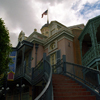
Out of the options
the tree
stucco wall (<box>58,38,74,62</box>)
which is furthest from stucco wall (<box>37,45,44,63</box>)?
the tree

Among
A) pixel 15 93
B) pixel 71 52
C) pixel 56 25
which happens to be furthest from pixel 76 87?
pixel 15 93

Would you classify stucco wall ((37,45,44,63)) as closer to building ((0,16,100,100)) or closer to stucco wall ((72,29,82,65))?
building ((0,16,100,100))

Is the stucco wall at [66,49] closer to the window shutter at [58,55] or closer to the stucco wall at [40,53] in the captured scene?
the window shutter at [58,55]

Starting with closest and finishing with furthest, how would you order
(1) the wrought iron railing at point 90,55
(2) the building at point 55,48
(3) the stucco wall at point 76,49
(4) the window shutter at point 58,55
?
(1) the wrought iron railing at point 90,55 < (2) the building at point 55,48 < (4) the window shutter at point 58,55 < (3) the stucco wall at point 76,49

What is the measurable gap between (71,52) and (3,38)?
6918 mm

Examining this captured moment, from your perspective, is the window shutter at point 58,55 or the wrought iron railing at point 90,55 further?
the window shutter at point 58,55

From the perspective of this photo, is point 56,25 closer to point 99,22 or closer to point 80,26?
point 80,26

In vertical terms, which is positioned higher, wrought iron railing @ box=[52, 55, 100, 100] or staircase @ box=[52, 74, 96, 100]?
wrought iron railing @ box=[52, 55, 100, 100]

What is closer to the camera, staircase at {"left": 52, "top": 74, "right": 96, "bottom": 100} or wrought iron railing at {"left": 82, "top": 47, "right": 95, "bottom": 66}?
staircase at {"left": 52, "top": 74, "right": 96, "bottom": 100}

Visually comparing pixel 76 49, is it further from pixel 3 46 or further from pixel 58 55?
pixel 3 46

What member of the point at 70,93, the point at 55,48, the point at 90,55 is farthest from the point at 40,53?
the point at 70,93

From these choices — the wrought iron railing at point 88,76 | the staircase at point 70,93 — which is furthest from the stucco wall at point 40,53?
the staircase at point 70,93

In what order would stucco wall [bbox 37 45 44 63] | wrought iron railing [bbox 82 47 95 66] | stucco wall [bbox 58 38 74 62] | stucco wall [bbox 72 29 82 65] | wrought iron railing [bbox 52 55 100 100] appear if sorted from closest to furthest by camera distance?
wrought iron railing [bbox 52 55 100 100]
wrought iron railing [bbox 82 47 95 66]
stucco wall [bbox 58 38 74 62]
stucco wall [bbox 72 29 82 65]
stucco wall [bbox 37 45 44 63]

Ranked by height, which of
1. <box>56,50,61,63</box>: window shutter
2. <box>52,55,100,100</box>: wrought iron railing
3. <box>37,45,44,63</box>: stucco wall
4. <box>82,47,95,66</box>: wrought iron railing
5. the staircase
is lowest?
the staircase
